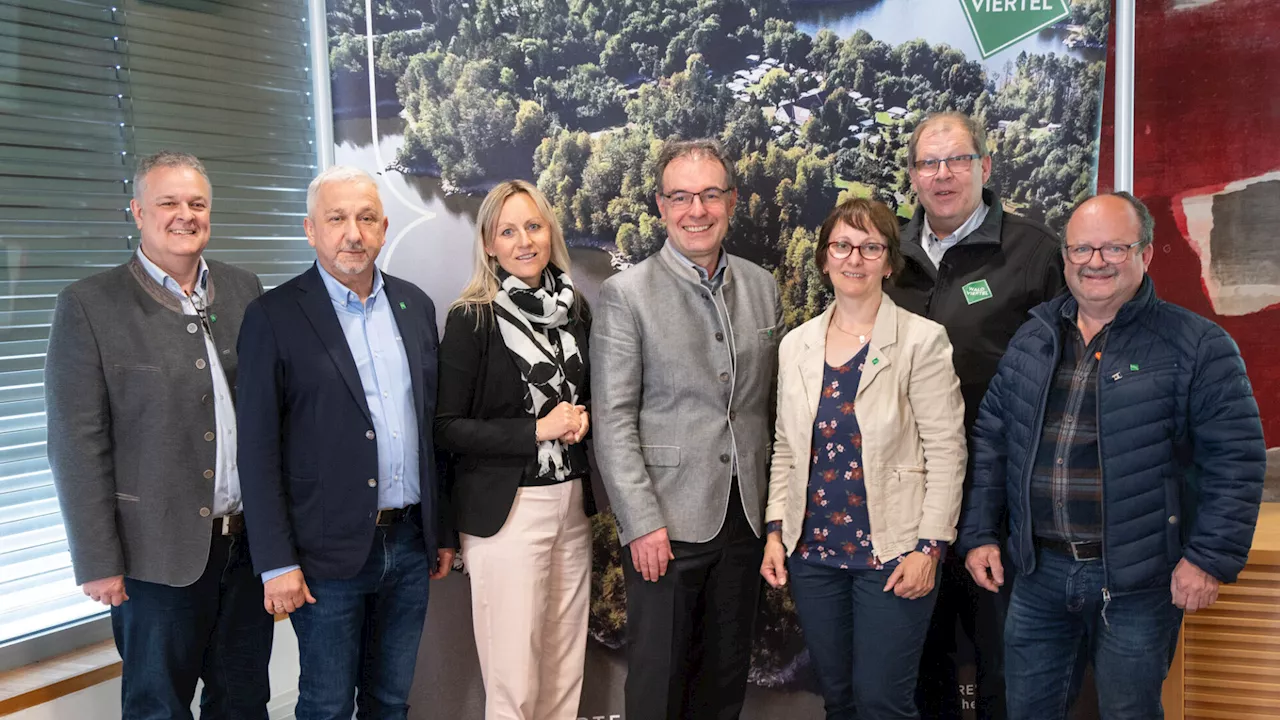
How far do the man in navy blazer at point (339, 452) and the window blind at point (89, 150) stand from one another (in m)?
0.84

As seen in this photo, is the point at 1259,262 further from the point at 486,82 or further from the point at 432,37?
the point at 432,37

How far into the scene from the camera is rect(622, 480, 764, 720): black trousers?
2.48 metres

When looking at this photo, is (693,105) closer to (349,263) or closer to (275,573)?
(349,263)

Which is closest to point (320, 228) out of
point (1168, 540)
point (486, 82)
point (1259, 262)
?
point (486, 82)

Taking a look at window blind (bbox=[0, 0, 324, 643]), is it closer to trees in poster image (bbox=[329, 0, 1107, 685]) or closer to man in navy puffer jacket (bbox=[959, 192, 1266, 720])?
trees in poster image (bbox=[329, 0, 1107, 685])

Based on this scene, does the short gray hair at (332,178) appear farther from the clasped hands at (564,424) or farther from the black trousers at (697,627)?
the black trousers at (697,627)

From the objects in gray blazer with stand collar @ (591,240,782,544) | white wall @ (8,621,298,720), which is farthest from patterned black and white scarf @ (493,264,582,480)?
white wall @ (8,621,298,720)

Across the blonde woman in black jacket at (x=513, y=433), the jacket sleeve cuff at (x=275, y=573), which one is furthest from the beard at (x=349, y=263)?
the jacket sleeve cuff at (x=275, y=573)

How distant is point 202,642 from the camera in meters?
2.30

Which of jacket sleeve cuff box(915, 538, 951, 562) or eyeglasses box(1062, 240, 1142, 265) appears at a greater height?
eyeglasses box(1062, 240, 1142, 265)

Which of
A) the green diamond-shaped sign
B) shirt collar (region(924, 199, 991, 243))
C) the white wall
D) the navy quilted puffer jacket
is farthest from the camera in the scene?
the green diamond-shaped sign

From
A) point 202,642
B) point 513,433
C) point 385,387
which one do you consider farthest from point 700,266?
point 202,642

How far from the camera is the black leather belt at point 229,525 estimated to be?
232cm

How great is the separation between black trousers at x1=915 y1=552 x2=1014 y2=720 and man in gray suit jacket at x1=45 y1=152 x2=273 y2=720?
6.84 ft
